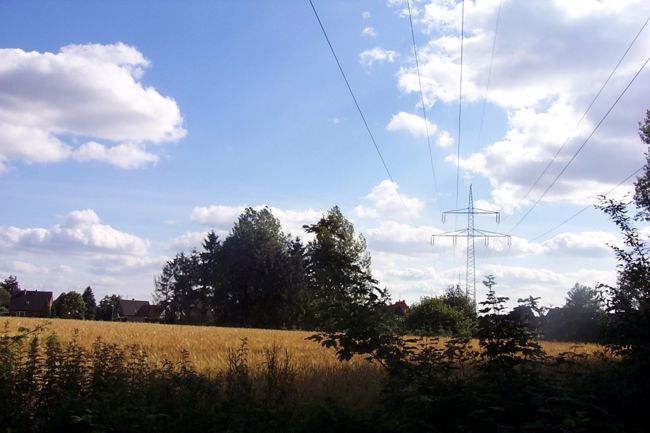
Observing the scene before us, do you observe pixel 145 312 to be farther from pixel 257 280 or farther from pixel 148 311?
pixel 257 280

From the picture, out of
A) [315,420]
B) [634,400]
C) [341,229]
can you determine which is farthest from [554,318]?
[341,229]

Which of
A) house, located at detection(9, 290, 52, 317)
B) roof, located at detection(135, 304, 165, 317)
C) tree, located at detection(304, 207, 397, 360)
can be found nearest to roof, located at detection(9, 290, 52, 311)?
house, located at detection(9, 290, 52, 317)

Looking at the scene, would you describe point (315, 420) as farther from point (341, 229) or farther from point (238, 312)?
point (238, 312)

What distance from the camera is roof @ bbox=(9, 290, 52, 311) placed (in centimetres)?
12700

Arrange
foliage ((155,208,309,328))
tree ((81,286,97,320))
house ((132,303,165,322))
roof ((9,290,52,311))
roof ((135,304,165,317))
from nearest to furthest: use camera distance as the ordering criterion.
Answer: foliage ((155,208,309,328)), roof ((9,290,52,311)), tree ((81,286,97,320)), roof ((135,304,165,317)), house ((132,303,165,322))

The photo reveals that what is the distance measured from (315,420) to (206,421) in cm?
153

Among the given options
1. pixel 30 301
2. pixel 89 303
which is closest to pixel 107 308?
pixel 89 303

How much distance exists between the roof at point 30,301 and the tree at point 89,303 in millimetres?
7825

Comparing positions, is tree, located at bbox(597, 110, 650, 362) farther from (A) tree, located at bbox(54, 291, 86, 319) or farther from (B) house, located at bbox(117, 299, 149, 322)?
(B) house, located at bbox(117, 299, 149, 322)

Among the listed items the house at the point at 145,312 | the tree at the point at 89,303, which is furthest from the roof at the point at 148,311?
the tree at the point at 89,303

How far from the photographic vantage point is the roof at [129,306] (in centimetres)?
15538

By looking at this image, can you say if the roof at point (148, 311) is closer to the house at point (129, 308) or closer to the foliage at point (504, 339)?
the house at point (129, 308)

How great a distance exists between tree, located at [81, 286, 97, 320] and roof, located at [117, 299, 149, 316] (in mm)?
14722

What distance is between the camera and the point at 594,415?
778cm
